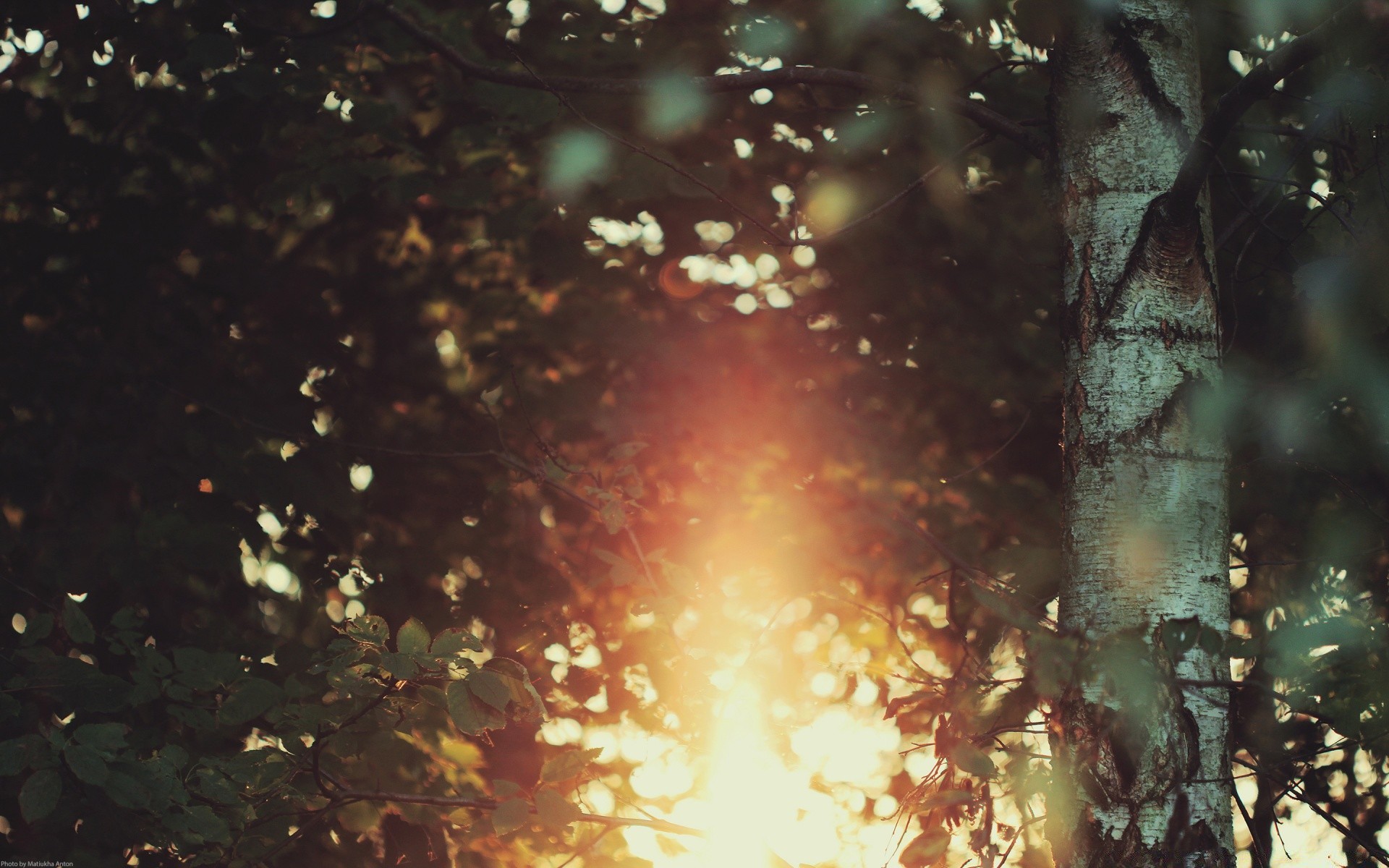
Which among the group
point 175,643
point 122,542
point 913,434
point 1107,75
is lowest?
point 175,643

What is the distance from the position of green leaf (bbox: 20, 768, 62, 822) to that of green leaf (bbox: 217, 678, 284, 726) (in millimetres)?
354

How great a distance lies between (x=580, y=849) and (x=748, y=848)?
0.38m

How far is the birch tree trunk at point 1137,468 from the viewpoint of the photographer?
4.80ft

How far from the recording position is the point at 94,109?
344 centimetres

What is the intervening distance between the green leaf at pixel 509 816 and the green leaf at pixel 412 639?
329 mm

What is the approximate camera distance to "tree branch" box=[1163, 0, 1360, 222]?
1.37 m

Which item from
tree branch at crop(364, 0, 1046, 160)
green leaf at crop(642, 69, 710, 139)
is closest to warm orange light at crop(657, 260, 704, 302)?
green leaf at crop(642, 69, 710, 139)

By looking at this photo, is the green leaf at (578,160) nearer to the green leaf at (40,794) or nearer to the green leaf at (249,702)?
the green leaf at (249,702)

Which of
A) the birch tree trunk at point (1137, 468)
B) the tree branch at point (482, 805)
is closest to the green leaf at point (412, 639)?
the tree branch at point (482, 805)

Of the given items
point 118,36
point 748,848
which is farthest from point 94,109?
point 748,848

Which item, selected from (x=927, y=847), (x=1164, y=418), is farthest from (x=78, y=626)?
(x=1164, y=418)

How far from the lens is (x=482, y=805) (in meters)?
1.99

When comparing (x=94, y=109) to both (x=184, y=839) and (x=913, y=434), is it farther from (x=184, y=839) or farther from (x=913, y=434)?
(x=913, y=434)

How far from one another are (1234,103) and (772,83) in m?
0.88
